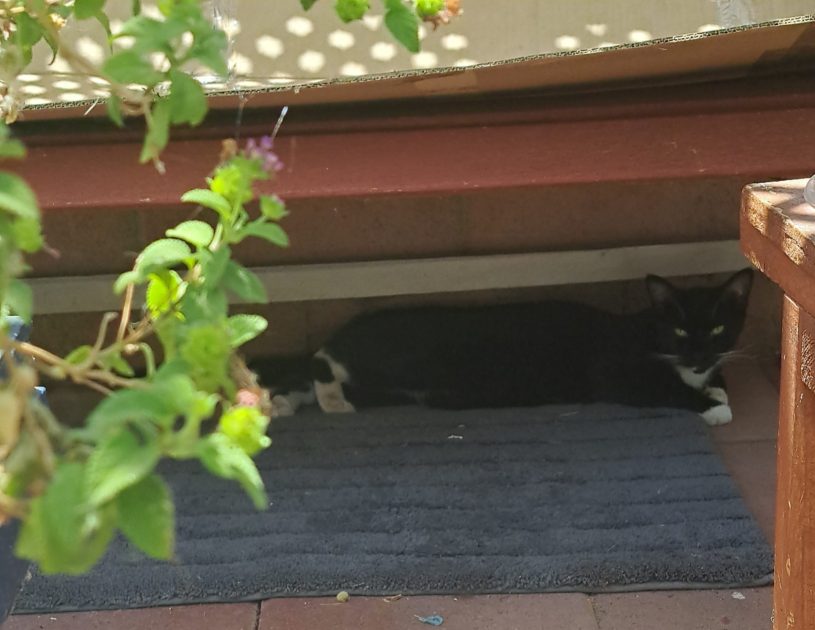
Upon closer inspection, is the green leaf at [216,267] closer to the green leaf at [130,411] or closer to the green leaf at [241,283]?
the green leaf at [241,283]

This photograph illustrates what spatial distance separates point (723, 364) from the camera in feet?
7.69

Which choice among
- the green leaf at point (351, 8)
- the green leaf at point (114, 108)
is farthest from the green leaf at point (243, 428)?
the green leaf at point (351, 8)

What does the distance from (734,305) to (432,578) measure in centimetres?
112

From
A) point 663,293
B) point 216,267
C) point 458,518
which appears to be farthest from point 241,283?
point 663,293

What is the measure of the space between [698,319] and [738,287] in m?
0.13

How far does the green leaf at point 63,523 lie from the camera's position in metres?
0.40

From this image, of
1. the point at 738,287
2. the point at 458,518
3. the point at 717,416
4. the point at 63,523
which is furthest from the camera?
the point at 738,287

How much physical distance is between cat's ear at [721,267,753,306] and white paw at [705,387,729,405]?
0.22 m

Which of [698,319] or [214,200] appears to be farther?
[698,319]

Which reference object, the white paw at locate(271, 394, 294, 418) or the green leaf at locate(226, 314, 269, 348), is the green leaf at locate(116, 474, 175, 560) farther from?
the white paw at locate(271, 394, 294, 418)

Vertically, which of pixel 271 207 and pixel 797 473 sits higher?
pixel 271 207

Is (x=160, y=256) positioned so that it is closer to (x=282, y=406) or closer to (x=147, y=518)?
(x=147, y=518)

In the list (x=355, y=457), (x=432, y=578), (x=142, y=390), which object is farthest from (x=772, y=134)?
(x=142, y=390)

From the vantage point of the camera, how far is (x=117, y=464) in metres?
0.41
